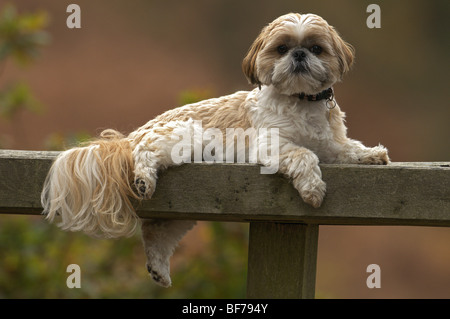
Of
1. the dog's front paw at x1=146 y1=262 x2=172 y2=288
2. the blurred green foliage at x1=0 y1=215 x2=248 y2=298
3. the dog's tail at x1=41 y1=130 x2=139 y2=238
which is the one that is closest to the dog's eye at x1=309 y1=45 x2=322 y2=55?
the dog's tail at x1=41 y1=130 x2=139 y2=238

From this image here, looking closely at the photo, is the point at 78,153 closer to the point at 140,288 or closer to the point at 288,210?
the point at 288,210

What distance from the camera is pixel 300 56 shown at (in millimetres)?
3309

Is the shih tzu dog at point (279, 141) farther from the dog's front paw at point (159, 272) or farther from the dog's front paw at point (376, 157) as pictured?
the dog's front paw at point (159, 272)

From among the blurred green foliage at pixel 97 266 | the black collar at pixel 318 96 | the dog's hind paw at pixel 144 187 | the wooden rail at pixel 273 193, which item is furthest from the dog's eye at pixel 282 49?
the blurred green foliage at pixel 97 266

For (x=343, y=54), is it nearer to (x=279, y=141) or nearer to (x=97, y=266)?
(x=279, y=141)

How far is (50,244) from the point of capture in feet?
19.5

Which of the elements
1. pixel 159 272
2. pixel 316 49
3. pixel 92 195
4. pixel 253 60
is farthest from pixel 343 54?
pixel 159 272

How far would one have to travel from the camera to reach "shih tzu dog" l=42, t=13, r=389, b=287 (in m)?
3.31

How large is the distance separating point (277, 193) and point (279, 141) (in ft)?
0.96

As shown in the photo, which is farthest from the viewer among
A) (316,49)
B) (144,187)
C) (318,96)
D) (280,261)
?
(280,261)

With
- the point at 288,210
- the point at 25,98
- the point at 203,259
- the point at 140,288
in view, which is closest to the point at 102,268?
the point at 140,288

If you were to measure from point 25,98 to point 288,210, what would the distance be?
3.36 meters

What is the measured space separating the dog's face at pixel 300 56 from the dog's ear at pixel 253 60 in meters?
0.03

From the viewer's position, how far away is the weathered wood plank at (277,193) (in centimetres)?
323
